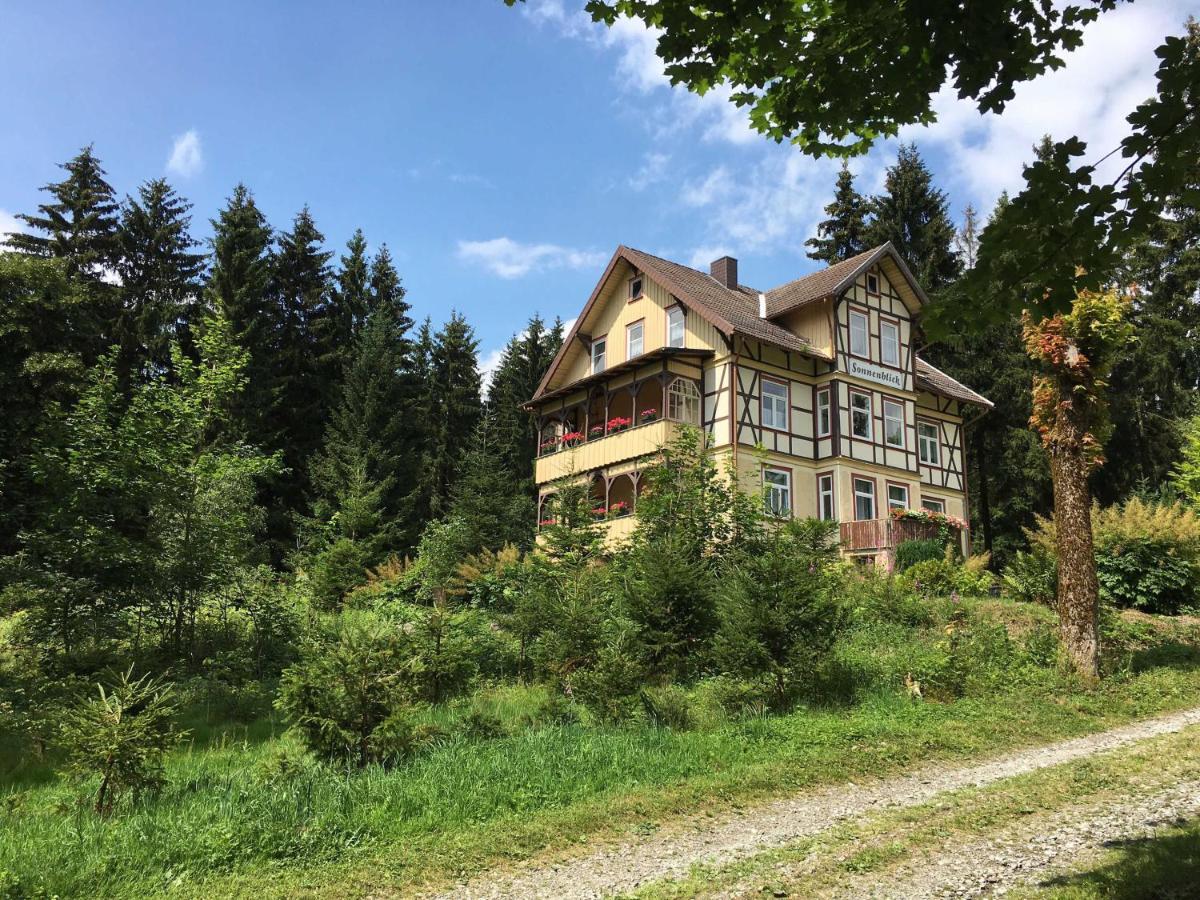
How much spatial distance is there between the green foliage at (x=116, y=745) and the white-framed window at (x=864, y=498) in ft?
76.6

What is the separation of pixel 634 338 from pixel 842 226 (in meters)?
19.2

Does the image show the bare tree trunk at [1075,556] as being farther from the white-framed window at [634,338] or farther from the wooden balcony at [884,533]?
the white-framed window at [634,338]

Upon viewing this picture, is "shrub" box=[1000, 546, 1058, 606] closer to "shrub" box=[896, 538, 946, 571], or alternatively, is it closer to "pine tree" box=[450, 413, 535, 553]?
"shrub" box=[896, 538, 946, 571]

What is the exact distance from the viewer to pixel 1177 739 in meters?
9.49

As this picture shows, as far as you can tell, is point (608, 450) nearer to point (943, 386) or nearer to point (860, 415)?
point (860, 415)

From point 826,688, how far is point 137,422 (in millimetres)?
12054

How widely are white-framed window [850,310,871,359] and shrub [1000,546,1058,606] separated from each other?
12049mm

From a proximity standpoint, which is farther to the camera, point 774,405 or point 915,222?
point 915,222

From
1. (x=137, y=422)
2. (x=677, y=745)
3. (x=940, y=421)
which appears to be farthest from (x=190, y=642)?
(x=940, y=421)

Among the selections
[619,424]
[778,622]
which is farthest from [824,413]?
[778,622]

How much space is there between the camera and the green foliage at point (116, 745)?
7.44 metres

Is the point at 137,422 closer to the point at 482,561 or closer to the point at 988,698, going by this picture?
the point at 482,561

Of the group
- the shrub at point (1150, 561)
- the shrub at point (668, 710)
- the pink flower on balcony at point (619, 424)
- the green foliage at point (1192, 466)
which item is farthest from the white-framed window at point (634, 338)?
the shrub at point (668, 710)

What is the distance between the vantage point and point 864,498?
2836 cm
